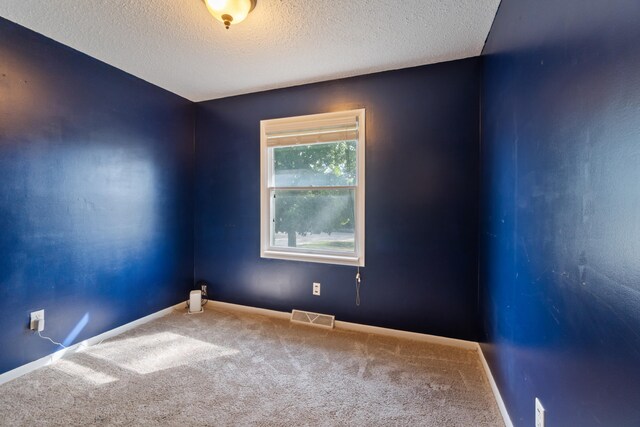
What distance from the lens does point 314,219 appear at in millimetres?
2906

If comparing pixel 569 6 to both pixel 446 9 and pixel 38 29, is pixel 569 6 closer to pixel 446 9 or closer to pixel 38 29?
pixel 446 9

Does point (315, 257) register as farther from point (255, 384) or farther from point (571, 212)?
point (571, 212)

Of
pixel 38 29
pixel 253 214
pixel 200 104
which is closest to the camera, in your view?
pixel 38 29

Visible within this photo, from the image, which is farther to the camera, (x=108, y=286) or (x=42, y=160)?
(x=108, y=286)

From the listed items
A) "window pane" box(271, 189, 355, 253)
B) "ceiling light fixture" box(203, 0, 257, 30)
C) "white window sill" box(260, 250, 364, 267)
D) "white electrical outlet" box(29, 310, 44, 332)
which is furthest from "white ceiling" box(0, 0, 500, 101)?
"white electrical outlet" box(29, 310, 44, 332)

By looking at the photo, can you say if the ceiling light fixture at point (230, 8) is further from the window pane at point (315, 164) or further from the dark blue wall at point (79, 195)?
the dark blue wall at point (79, 195)

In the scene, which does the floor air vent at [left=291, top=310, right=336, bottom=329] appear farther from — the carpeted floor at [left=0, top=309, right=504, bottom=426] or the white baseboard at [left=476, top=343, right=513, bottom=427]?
the white baseboard at [left=476, top=343, right=513, bottom=427]

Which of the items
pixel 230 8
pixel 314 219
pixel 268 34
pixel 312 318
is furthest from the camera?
pixel 314 219

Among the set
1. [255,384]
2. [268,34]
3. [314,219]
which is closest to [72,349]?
[255,384]

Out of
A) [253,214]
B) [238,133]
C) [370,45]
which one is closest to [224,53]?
[238,133]

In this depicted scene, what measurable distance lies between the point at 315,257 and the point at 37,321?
2189 millimetres

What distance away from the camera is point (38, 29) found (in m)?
1.93

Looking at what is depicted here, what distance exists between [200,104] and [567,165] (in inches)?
138

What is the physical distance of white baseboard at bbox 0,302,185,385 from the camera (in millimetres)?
1869
